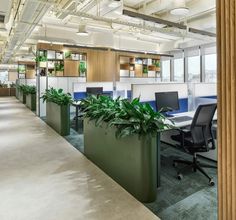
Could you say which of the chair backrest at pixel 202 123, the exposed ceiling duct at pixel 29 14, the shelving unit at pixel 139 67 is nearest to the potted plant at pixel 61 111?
the exposed ceiling duct at pixel 29 14

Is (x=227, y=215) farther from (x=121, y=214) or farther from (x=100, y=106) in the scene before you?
(x=100, y=106)

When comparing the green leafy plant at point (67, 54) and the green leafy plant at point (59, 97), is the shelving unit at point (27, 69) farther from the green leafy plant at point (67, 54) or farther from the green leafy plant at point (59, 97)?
the green leafy plant at point (59, 97)

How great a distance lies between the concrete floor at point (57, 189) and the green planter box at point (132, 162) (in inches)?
4.4

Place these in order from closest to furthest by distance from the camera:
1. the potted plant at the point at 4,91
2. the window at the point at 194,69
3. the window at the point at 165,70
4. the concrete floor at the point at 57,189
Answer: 1. the concrete floor at the point at 57,189
2. the window at the point at 194,69
3. the window at the point at 165,70
4. the potted plant at the point at 4,91

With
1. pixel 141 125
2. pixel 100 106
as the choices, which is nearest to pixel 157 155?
pixel 141 125

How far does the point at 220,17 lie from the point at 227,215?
1.15m

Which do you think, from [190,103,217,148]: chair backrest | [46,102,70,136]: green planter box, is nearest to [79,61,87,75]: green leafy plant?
[46,102,70,136]: green planter box

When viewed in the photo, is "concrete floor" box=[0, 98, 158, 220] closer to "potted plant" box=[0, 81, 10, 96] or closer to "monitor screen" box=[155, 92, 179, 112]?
"monitor screen" box=[155, 92, 179, 112]

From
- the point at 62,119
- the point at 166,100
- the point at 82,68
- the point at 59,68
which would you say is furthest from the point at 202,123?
the point at 82,68

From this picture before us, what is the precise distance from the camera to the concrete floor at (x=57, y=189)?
239 cm

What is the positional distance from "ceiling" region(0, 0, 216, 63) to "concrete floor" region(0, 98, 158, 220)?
9.67 ft

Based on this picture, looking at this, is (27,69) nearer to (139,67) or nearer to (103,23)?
(139,67)

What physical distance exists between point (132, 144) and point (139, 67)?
364 inches

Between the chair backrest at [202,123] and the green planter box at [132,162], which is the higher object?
the chair backrest at [202,123]
